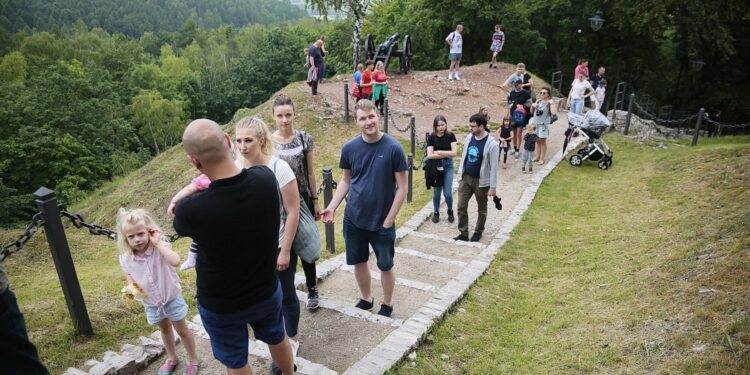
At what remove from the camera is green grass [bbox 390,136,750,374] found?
3.65m

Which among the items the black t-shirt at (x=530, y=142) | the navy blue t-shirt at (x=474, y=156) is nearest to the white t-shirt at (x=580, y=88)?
the black t-shirt at (x=530, y=142)

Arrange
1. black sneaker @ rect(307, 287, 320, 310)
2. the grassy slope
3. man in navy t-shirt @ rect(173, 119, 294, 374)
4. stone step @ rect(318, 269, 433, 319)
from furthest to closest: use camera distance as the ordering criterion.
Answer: stone step @ rect(318, 269, 433, 319) < black sneaker @ rect(307, 287, 320, 310) < the grassy slope < man in navy t-shirt @ rect(173, 119, 294, 374)

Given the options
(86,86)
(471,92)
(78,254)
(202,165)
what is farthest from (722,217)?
(86,86)

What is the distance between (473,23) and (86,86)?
943 inches

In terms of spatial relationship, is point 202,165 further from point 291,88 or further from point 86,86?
point 86,86

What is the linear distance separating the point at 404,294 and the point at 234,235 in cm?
307

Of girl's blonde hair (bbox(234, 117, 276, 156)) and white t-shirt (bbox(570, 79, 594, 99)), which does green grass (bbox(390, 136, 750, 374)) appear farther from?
white t-shirt (bbox(570, 79, 594, 99))

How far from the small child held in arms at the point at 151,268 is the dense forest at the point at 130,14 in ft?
287

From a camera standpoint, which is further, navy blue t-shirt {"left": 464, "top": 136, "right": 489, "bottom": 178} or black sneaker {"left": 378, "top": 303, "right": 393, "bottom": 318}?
navy blue t-shirt {"left": 464, "top": 136, "right": 489, "bottom": 178}

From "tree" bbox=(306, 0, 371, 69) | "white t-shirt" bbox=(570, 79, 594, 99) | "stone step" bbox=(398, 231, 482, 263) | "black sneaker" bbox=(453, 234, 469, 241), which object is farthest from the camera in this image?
"tree" bbox=(306, 0, 371, 69)

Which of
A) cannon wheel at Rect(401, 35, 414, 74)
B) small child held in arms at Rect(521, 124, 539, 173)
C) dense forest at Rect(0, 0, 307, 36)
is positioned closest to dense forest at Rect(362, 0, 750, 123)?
cannon wheel at Rect(401, 35, 414, 74)

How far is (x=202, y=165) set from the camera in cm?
238

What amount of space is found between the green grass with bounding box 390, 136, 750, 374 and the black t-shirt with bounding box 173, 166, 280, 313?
1.59 m

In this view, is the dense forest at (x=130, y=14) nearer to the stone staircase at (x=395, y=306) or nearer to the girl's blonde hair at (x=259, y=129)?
the stone staircase at (x=395, y=306)
